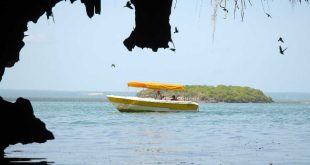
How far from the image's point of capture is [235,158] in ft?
61.8

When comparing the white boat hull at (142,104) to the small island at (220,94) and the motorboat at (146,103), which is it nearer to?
the motorboat at (146,103)

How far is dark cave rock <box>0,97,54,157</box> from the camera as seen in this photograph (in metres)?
7.12

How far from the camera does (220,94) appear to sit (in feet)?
501

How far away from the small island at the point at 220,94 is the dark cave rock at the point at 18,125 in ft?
441

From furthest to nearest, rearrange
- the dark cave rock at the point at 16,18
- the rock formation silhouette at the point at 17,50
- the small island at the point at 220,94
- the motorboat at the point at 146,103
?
the small island at the point at 220,94
the motorboat at the point at 146,103
the rock formation silhouette at the point at 17,50
the dark cave rock at the point at 16,18

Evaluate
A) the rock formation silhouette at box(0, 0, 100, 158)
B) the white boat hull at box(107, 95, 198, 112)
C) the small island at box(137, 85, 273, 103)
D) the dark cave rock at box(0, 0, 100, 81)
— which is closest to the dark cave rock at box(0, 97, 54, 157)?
the rock formation silhouette at box(0, 0, 100, 158)

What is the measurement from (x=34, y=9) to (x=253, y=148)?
1702 cm

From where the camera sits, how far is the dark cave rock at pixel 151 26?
708 cm

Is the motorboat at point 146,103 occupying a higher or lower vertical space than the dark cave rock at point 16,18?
lower

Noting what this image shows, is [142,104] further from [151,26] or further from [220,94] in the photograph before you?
[220,94]

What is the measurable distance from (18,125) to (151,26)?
2158 mm

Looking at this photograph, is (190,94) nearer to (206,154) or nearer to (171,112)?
(171,112)

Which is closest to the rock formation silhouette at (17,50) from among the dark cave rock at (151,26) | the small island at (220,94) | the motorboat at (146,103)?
the dark cave rock at (151,26)

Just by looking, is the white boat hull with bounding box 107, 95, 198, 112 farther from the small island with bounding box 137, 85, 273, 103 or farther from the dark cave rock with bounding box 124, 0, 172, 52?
the small island with bounding box 137, 85, 273, 103
